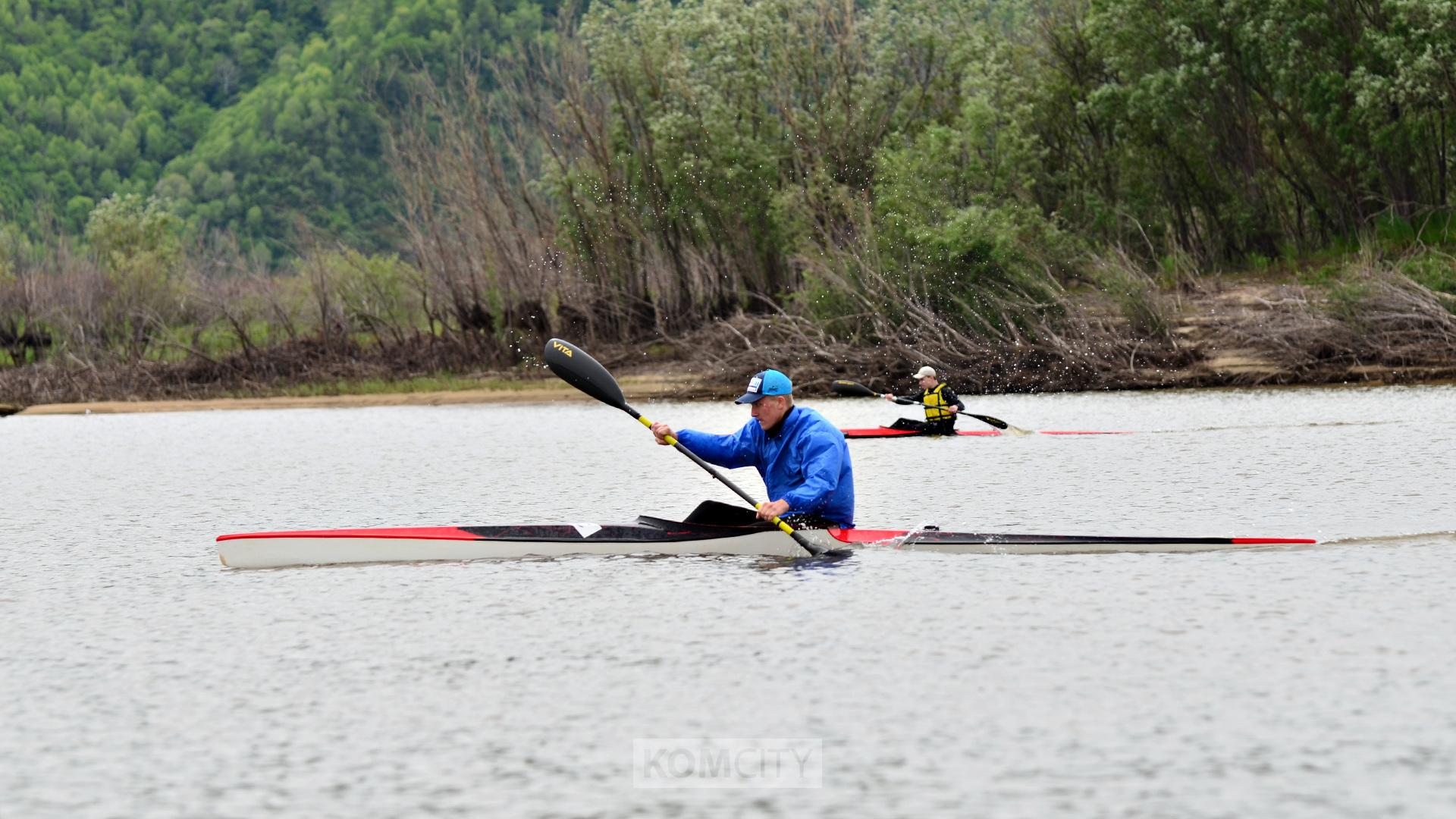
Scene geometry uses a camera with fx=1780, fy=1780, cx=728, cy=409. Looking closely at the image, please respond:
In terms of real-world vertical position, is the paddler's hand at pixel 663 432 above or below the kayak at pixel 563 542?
above

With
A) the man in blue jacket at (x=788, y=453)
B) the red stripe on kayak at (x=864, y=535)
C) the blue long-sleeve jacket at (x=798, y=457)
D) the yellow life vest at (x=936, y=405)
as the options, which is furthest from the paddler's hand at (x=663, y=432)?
the yellow life vest at (x=936, y=405)

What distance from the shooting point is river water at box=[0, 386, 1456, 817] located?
717 cm

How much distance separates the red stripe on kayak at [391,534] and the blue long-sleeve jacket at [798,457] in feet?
6.03

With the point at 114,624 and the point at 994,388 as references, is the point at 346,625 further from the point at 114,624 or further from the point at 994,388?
the point at 994,388

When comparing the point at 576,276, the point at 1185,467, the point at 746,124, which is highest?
the point at 746,124

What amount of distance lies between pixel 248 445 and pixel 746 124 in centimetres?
1879

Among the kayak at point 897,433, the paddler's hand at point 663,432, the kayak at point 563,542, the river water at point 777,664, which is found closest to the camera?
the river water at point 777,664

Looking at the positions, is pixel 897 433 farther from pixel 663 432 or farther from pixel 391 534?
pixel 391 534

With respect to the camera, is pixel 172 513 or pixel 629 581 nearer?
pixel 629 581

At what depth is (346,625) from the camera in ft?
36.9

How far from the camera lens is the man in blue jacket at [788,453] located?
12906 mm

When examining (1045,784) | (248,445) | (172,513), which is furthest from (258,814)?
A: (248,445)

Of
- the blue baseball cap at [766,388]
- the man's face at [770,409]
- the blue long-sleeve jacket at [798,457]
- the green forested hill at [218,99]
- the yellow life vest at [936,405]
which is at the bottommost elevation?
the yellow life vest at [936,405]

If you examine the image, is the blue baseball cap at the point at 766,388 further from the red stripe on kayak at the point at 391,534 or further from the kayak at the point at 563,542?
the red stripe on kayak at the point at 391,534
